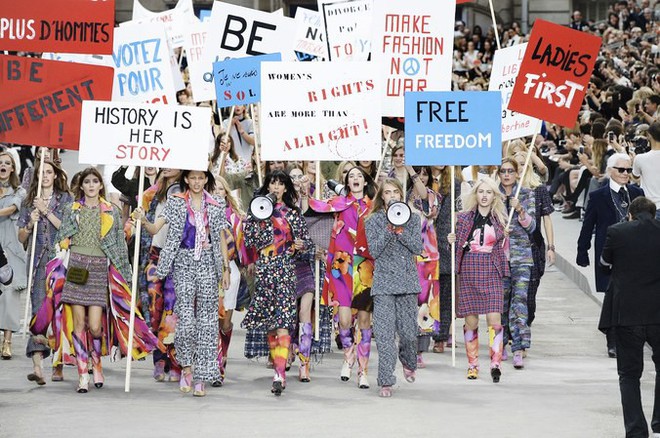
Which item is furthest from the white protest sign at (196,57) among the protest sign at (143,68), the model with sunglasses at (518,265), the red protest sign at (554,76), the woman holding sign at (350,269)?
the woman holding sign at (350,269)

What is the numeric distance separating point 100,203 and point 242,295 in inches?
59.5

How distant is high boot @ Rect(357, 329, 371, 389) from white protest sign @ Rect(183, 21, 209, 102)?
600 centimetres

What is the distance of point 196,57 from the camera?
1981 centimetres

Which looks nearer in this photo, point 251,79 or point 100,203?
point 100,203

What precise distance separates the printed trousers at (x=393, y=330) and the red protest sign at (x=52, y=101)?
10.1 feet

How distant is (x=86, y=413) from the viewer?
40.3ft

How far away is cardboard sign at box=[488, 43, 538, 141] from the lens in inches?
679

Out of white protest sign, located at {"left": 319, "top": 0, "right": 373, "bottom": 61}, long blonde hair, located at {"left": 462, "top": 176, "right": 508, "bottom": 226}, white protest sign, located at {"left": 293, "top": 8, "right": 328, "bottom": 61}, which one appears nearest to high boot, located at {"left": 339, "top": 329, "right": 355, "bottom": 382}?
long blonde hair, located at {"left": 462, "top": 176, "right": 508, "bottom": 226}

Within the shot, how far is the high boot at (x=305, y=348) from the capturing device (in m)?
13.7

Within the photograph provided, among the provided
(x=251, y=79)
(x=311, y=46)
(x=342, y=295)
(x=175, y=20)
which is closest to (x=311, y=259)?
(x=342, y=295)

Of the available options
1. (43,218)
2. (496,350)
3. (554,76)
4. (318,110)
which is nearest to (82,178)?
(43,218)

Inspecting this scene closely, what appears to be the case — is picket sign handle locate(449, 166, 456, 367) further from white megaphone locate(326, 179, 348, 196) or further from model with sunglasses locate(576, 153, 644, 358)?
model with sunglasses locate(576, 153, 644, 358)

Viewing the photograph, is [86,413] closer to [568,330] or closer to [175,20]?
[568,330]

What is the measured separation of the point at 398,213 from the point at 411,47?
286 centimetres
